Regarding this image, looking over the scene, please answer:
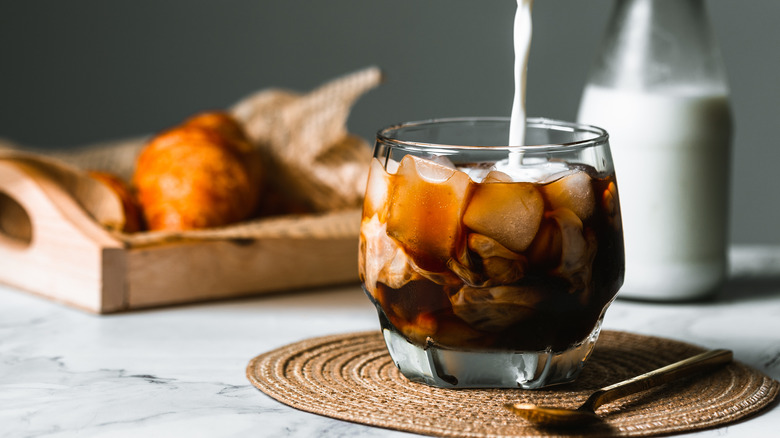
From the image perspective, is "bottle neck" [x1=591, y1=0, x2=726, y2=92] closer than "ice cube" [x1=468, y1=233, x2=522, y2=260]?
No

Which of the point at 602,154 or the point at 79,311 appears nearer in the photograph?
the point at 602,154

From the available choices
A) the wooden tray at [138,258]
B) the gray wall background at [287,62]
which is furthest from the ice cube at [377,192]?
the gray wall background at [287,62]

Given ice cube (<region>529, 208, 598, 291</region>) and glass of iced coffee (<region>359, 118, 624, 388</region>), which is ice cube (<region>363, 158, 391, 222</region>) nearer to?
glass of iced coffee (<region>359, 118, 624, 388</region>)

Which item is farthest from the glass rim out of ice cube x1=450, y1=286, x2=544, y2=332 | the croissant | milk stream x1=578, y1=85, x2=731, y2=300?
the croissant

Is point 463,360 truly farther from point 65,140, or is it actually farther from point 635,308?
point 65,140

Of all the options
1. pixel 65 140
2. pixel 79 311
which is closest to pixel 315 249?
pixel 79 311

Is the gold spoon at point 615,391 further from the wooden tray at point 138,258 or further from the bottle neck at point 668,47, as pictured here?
the wooden tray at point 138,258

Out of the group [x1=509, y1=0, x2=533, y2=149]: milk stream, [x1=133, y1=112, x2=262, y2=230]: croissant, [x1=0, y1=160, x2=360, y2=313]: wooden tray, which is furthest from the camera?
[x1=133, y1=112, x2=262, y2=230]: croissant
